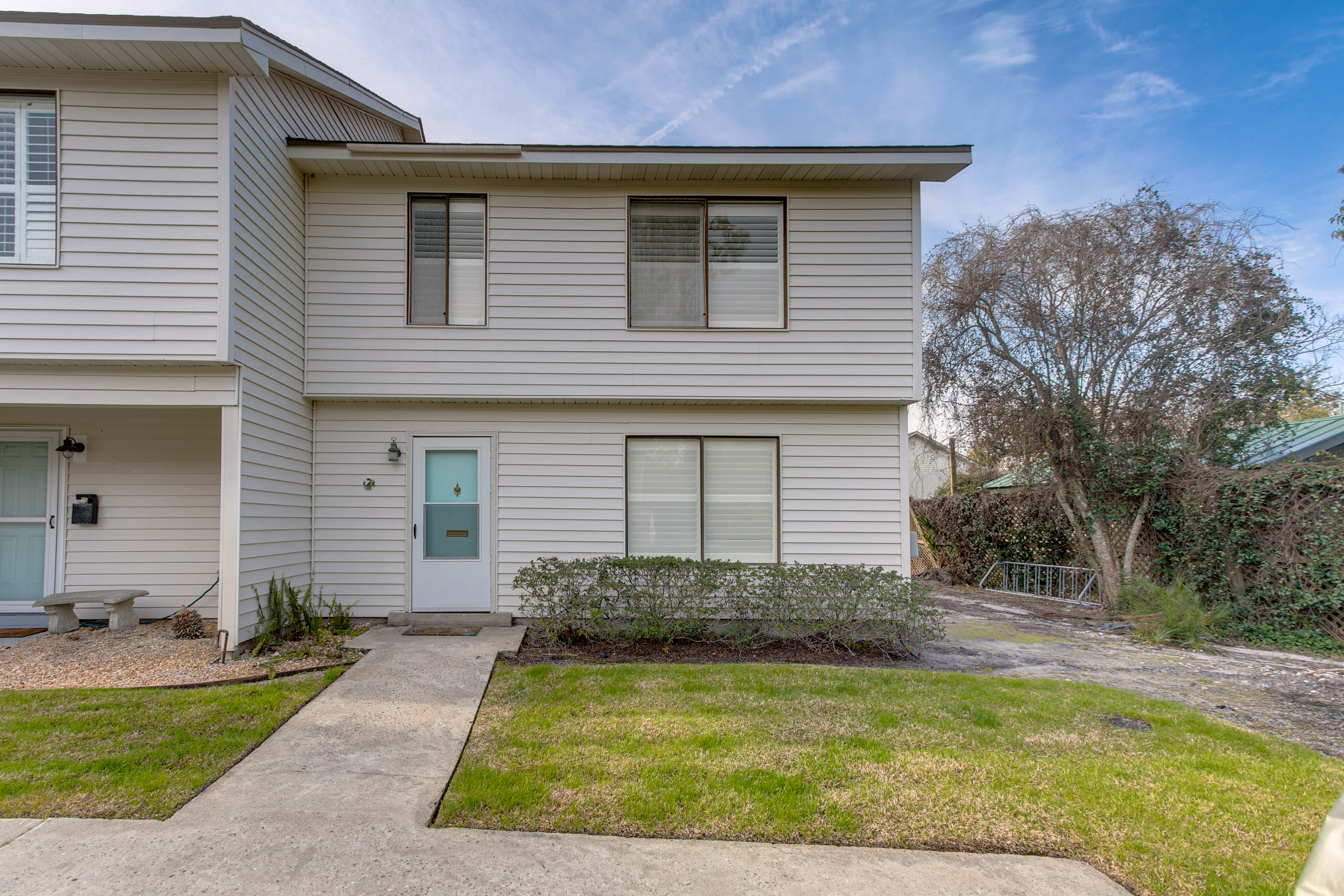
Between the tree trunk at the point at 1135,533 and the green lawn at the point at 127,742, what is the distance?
1015 cm

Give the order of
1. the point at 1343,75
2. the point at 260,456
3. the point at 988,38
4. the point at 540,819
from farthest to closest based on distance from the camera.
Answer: the point at 988,38, the point at 1343,75, the point at 260,456, the point at 540,819

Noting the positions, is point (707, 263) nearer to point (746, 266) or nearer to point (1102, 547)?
point (746, 266)

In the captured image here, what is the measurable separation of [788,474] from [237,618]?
566 cm

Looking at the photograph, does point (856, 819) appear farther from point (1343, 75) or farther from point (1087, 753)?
point (1343, 75)

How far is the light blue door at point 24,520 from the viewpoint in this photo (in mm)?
6969

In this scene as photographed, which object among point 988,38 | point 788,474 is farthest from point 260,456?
point 988,38

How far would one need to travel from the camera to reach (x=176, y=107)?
5793mm

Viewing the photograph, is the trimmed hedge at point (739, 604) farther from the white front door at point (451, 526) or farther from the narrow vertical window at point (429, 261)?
the narrow vertical window at point (429, 261)

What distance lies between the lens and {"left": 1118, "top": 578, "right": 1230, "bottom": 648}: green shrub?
7660 millimetres

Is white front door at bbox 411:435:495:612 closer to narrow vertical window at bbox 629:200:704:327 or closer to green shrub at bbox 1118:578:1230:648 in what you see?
narrow vertical window at bbox 629:200:704:327

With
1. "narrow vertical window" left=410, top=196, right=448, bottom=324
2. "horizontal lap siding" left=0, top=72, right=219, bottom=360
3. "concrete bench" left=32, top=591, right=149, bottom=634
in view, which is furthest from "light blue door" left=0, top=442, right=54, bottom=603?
"narrow vertical window" left=410, top=196, right=448, bottom=324

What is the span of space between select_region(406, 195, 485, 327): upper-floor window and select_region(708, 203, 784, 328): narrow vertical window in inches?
107

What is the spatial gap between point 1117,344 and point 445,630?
9844mm

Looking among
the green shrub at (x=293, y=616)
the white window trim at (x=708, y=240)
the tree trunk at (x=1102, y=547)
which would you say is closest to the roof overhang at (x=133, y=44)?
the white window trim at (x=708, y=240)
